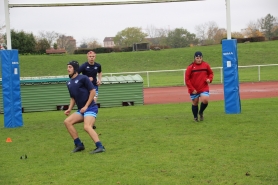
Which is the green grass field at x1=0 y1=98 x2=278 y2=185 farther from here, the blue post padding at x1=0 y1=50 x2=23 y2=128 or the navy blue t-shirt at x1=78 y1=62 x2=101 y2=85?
the navy blue t-shirt at x1=78 y1=62 x2=101 y2=85

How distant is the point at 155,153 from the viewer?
9211mm

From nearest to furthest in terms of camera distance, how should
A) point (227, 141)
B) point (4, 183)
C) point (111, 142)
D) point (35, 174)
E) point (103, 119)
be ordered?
point (4, 183) < point (35, 174) < point (227, 141) < point (111, 142) < point (103, 119)

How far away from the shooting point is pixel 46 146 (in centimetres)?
1077

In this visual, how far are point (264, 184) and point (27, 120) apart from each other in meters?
11.6

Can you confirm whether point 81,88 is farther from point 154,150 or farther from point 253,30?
point 253,30

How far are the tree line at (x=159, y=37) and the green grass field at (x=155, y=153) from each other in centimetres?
4753

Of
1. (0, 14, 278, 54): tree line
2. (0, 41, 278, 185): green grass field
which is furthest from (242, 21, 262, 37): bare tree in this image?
(0, 41, 278, 185): green grass field

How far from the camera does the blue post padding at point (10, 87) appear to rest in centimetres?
1453

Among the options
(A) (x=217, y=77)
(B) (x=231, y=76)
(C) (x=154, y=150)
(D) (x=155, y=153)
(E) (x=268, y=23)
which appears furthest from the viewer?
(E) (x=268, y=23)

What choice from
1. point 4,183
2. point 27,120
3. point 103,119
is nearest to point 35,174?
point 4,183

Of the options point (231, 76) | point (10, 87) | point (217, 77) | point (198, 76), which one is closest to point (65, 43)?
point (217, 77)

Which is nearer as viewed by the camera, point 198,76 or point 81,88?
point 81,88

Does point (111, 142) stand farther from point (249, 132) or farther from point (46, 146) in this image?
point (249, 132)

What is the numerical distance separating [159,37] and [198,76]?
6065 cm
